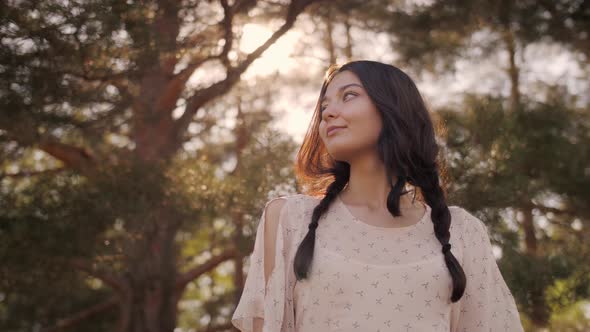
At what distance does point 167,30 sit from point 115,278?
78.7 inches

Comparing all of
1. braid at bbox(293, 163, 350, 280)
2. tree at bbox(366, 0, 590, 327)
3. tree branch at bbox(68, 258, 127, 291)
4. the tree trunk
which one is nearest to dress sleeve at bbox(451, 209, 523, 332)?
braid at bbox(293, 163, 350, 280)

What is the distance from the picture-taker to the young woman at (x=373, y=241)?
5.69ft

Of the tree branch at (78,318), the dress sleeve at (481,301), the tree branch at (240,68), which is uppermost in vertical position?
the tree branch at (240,68)

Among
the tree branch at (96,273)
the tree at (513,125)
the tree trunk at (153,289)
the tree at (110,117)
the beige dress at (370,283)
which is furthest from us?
the tree trunk at (153,289)

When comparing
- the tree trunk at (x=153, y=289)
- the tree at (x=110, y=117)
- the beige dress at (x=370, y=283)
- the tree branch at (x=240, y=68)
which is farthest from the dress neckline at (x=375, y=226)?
the tree trunk at (x=153, y=289)

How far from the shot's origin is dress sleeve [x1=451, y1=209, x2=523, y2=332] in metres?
1.89

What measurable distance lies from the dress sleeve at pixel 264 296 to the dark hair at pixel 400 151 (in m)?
0.08

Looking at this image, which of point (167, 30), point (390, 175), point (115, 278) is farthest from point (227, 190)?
point (390, 175)

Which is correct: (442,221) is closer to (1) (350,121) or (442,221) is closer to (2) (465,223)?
(2) (465,223)

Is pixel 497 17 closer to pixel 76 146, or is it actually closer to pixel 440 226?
pixel 76 146

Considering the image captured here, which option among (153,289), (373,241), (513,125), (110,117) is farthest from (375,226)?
(153,289)

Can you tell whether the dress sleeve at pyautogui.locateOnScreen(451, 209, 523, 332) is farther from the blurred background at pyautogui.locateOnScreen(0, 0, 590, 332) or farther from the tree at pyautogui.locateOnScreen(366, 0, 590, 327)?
the tree at pyautogui.locateOnScreen(366, 0, 590, 327)

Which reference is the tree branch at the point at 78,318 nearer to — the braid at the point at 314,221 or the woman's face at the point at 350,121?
the braid at the point at 314,221

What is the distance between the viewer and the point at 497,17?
5027mm
